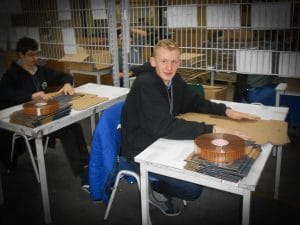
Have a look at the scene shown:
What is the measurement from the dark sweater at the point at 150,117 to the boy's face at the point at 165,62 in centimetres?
3

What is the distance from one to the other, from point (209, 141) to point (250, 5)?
1.55 meters

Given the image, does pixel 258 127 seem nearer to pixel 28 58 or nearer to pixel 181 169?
pixel 181 169

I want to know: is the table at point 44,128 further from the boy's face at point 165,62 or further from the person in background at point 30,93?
the boy's face at point 165,62

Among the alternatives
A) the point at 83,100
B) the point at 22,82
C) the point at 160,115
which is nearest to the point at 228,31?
the point at 83,100

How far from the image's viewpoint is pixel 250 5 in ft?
8.36

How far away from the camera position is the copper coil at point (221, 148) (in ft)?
4.34

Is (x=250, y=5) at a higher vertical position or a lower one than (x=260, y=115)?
higher

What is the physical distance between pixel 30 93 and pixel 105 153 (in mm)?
1261

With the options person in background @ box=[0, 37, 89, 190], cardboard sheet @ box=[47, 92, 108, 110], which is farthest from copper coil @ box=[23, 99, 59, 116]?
person in background @ box=[0, 37, 89, 190]

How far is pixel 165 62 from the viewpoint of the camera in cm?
183

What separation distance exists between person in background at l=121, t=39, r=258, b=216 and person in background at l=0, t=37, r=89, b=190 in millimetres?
786

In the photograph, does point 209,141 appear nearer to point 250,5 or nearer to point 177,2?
point 250,5

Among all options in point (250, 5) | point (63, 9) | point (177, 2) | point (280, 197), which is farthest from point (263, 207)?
point (63, 9)

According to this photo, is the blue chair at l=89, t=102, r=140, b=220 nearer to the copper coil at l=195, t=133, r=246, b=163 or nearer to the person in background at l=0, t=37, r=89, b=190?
the copper coil at l=195, t=133, r=246, b=163
